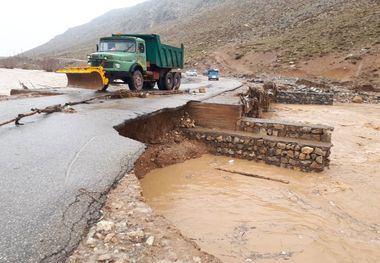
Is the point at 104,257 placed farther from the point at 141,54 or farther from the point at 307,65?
the point at 307,65

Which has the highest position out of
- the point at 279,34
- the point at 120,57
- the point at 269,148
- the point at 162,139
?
the point at 279,34

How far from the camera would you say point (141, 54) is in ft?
49.5

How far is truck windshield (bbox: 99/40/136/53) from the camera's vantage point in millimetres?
14742

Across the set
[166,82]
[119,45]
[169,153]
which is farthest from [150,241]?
[166,82]

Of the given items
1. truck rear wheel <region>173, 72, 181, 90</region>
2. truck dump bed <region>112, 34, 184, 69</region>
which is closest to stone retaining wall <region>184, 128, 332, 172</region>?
truck dump bed <region>112, 34, 184, 69</region>

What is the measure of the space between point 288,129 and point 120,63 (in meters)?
7.11

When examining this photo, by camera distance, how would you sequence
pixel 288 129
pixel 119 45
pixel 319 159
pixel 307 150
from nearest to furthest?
pixel 319 159
pixel 307 150
pixel 288 129
pixel 119 45

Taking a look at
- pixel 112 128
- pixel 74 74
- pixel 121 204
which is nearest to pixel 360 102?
pixel 74 74

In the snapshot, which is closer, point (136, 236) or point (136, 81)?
point (136, 236)

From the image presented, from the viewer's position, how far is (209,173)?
903 cm

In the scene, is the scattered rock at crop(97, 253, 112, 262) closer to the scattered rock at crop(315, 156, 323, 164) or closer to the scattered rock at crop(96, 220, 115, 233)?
the scattered rock at crop(96, 220, 115, 233)

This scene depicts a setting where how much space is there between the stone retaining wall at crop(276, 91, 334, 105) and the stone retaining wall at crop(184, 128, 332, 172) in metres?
15.4

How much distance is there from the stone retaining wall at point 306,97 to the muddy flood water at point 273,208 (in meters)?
13.7

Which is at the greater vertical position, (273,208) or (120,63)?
(120,63)
